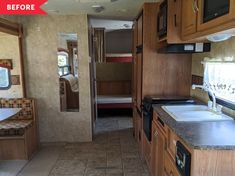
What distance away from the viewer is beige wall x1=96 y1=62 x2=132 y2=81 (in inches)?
238

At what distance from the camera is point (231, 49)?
1.92m

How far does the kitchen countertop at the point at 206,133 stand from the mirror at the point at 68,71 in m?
2.16

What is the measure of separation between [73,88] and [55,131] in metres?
0.83

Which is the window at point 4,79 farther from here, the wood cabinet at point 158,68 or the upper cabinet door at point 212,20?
the upper cabinet door at point 212,20

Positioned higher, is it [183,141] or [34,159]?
[183,141]

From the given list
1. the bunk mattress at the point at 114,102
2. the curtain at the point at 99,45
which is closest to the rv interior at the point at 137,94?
the bunk mattress at the point at 114,102

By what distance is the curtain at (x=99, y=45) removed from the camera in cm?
611

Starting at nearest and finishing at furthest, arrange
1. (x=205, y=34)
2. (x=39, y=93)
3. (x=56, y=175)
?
(x=205, y=34), (x=56, y=175), (x=39, y=93)

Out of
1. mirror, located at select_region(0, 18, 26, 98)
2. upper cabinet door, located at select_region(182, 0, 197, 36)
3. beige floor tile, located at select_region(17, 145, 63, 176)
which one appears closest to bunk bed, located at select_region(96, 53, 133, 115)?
beige floor tile, located at select_region(17, 145, 63, 176)

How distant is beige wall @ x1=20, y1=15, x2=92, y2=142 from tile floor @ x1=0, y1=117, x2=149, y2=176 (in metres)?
0.26

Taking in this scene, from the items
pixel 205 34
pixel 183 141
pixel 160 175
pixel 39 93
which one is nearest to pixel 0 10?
pixel 39 93

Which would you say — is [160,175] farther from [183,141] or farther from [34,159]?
[34,159]

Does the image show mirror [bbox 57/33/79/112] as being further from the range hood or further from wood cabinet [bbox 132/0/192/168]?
the range hood

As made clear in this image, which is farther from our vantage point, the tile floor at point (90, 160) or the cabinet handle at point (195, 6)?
the tile floor at point (90, 160)
